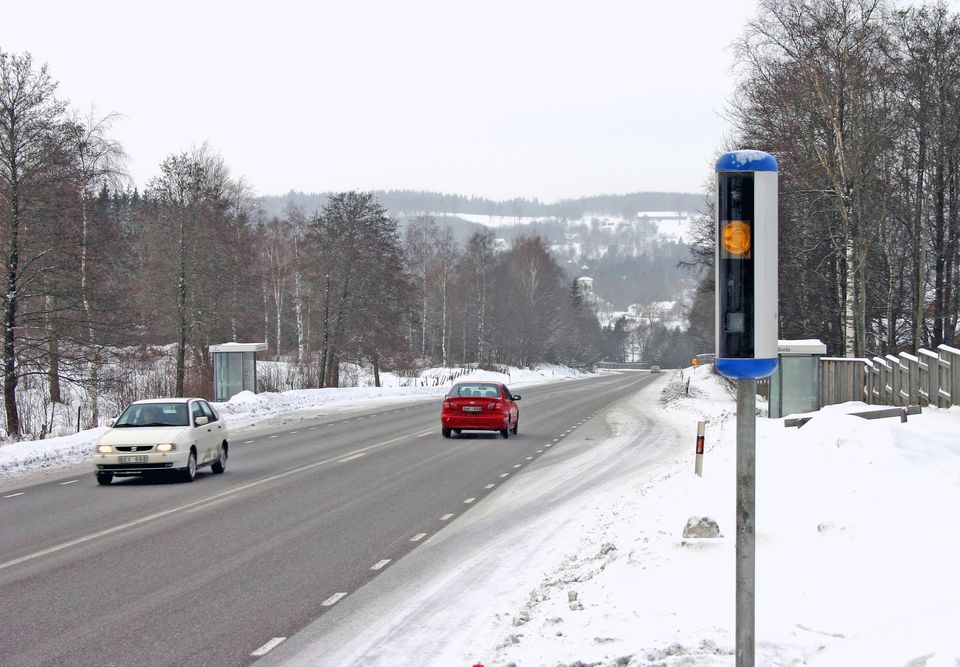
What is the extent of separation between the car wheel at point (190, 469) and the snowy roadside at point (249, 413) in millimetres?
3192

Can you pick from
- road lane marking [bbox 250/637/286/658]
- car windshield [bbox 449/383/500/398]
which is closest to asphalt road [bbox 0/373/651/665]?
road lane marking [bbox 250/637/286/658]

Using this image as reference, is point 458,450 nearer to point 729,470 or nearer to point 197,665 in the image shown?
point 729,470

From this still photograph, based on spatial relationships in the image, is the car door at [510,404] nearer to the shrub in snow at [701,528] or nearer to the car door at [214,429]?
the car door at [214,429]

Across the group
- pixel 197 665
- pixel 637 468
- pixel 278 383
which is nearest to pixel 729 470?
pixel 637 468

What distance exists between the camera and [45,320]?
31.5 m

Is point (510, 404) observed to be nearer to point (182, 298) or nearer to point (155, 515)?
point (155, 515)

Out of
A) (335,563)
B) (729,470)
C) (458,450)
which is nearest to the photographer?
(335,563)

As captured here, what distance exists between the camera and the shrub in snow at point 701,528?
9008mm

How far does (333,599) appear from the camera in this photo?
27.6ft

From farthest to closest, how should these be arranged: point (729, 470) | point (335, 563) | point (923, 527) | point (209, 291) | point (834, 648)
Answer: point (209, 291)
point (729, 470)
point (335, 563)
point (923, 527)
point (834, 648)

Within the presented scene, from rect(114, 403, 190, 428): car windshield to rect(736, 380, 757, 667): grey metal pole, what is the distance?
1451 centimetres

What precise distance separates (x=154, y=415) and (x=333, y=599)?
10364 mm

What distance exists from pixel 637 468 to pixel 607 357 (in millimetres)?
168055

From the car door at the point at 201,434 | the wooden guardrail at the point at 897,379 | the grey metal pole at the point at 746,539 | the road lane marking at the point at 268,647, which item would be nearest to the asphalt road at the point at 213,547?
the road lane marking at the point at 268,647
